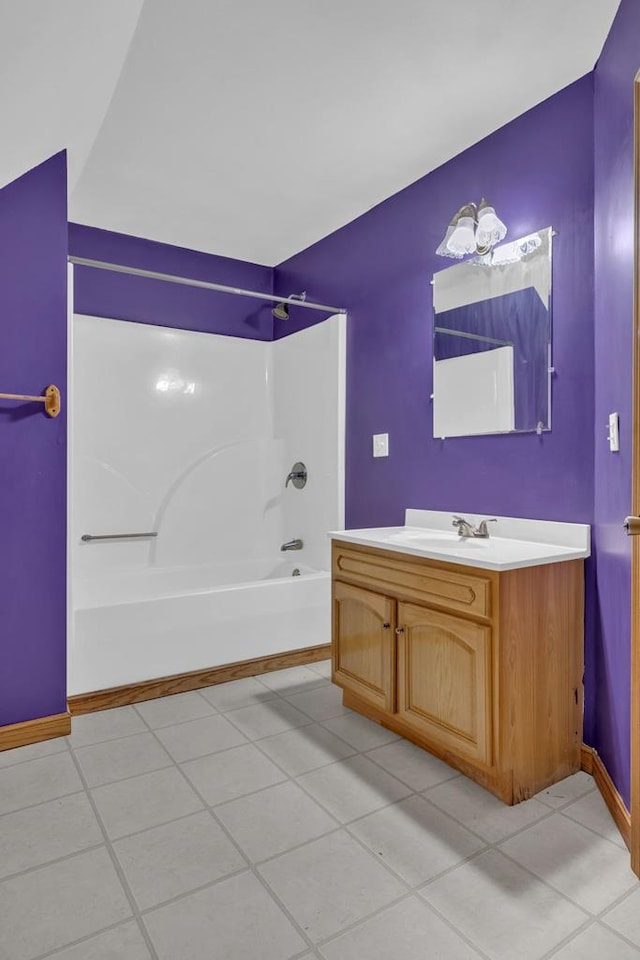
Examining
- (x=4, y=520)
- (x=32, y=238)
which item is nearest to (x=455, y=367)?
(x=32, y=238)

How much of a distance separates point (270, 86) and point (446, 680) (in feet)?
7.25

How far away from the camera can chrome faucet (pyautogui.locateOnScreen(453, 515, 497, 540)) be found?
2.26 meters

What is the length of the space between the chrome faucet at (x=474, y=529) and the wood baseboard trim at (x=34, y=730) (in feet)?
5.67

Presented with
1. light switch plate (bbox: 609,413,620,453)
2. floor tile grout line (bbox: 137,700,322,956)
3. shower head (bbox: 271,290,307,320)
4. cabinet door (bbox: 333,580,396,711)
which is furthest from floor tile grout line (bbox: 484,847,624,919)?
shower head (bbox: 271,290,307,320)

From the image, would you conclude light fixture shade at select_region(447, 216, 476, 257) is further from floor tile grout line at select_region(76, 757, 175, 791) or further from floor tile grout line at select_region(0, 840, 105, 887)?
floor tile grout line at select_region(0, 840, 105, 887)

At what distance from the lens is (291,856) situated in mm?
1520

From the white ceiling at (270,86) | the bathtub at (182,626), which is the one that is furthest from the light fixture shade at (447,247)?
the bathtub at (182,626)

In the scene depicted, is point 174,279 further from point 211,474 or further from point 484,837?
point 484,837

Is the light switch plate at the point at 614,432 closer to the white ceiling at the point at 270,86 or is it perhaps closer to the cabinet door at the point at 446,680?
the cabinet door at the point at 446,680

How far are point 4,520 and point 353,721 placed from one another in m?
1.58

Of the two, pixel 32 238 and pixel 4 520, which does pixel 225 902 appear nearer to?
pixel 4 520

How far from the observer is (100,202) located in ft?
9.69

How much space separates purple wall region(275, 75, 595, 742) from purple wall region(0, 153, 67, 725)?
4.98ft

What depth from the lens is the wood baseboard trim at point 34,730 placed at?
6.98ft
